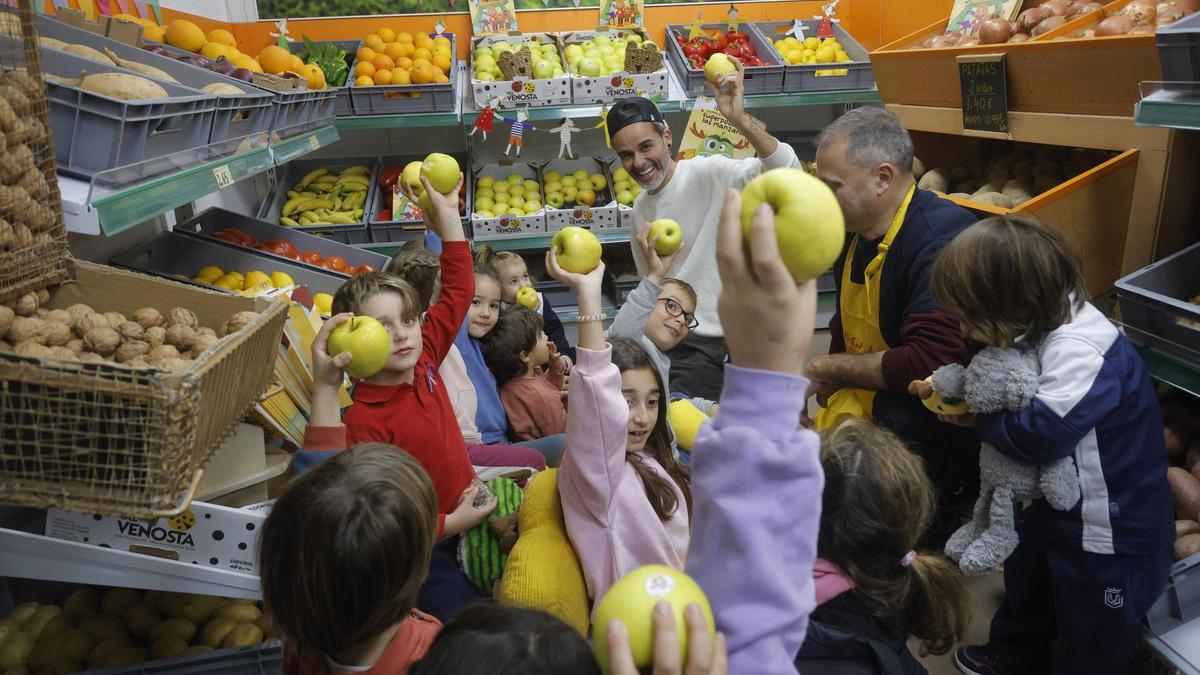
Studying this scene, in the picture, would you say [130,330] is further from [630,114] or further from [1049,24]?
[1049,24]

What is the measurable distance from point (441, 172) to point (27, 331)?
1095mm

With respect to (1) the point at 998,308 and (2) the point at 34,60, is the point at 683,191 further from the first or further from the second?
(2) the point at 34,60

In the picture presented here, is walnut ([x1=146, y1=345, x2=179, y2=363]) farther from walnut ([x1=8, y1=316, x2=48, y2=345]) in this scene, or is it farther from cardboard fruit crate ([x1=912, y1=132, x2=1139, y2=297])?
cardboard fruit crate ([x1=912, y1=132, x2=1139, y2=297])

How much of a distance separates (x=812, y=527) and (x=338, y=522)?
692mm

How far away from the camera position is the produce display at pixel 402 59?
4.37 meters

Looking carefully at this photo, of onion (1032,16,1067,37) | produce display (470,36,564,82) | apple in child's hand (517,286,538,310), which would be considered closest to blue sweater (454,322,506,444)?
apple in child's hand (517,286,538,310)

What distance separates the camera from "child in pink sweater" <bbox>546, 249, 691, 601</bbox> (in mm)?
1407

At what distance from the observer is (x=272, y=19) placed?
4.99 metres

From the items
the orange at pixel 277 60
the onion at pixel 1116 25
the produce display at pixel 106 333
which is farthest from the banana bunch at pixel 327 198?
the onion at pixel 1116 25

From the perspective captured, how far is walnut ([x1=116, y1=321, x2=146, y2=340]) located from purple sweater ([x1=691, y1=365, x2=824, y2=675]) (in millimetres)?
1165

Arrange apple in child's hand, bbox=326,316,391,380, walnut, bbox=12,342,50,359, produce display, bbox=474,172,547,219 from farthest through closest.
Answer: produce display, bbox=474,172,547,219
apple in child's hand, bbox=326,316,391,380
walnut, bbox=12,342,50,359

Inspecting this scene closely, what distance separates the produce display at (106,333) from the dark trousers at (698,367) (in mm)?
1746

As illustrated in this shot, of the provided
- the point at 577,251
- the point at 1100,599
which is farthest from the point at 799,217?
the point at 1100,599

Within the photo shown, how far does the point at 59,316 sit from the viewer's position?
1433 millimetres
